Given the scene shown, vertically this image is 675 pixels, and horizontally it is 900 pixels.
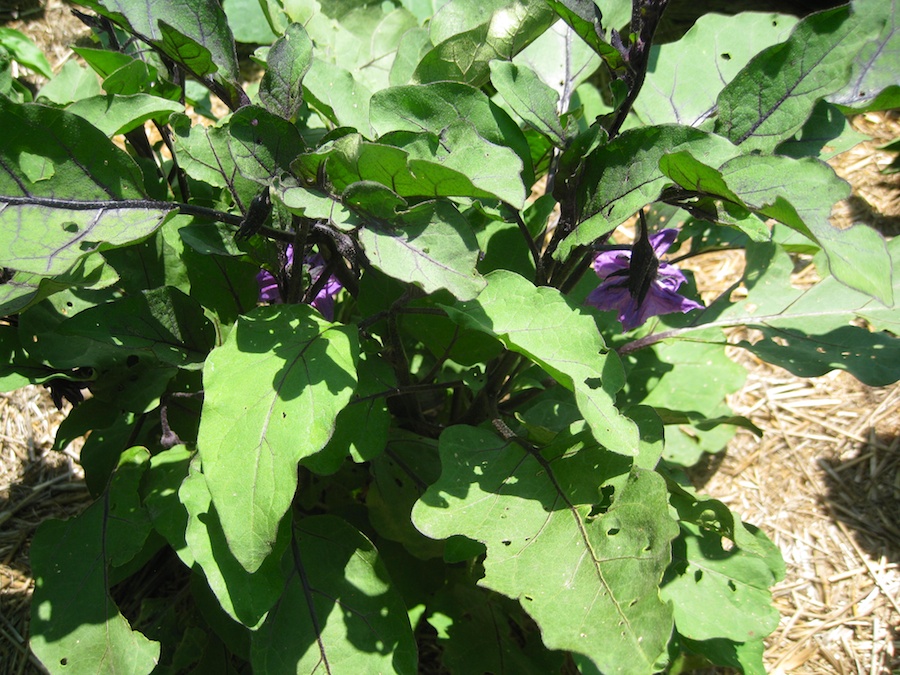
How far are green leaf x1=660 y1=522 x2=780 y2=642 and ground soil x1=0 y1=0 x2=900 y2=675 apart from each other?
495 millimetres

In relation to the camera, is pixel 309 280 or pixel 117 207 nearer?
pixel 117 207

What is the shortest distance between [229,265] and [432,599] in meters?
0.83

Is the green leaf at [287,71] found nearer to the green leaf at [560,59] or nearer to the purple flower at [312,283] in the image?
the purple flower at [312,283]

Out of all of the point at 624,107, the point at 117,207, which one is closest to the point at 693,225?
the point at 624,107

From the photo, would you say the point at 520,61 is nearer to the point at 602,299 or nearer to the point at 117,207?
the point at 602,299

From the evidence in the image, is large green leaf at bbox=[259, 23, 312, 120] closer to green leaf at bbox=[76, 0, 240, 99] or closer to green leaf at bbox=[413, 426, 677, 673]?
green leaf at bbox=[76, 0, 240, 99]

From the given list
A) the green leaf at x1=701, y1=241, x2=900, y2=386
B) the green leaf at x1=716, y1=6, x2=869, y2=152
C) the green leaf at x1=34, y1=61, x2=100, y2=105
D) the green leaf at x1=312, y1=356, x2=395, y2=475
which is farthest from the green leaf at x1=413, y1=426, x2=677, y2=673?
the green leaf at x1=34, y1=61, x2=100, y2=105

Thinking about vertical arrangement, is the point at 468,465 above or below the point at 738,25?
below

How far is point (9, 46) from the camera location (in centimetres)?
258

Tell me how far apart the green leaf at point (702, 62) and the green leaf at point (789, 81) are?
0.82ft

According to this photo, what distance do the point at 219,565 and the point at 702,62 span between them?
52.6 inches

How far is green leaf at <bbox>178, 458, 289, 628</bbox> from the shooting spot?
3.74 feet

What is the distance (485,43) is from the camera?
1292mm

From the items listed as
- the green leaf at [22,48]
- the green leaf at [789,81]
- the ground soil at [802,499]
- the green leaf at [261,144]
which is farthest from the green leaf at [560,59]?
the green leaf at [22,48]
